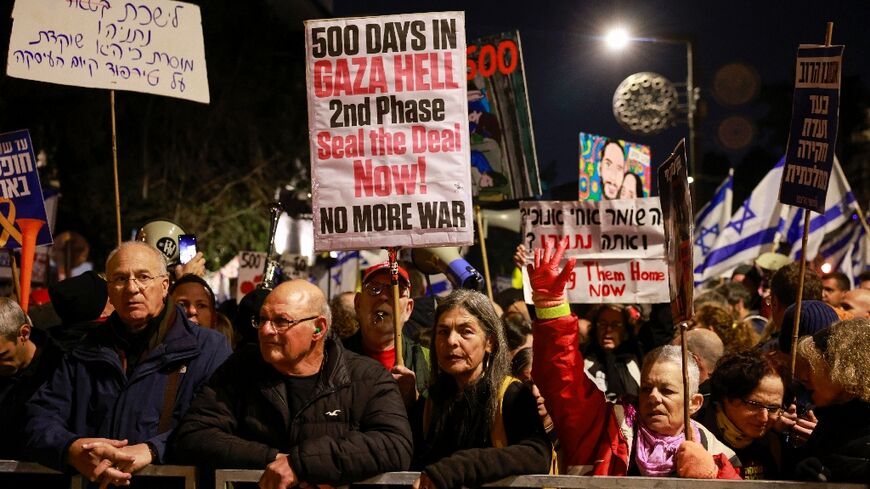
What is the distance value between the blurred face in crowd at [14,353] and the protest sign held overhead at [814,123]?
394 cm

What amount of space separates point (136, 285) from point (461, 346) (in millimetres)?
1446

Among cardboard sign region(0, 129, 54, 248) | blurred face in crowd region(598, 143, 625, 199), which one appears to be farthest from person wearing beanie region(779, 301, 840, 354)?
cardboard sign region(0, 129, 54, 248)

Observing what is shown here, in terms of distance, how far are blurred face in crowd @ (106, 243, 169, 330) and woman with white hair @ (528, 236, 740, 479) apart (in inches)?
66.0

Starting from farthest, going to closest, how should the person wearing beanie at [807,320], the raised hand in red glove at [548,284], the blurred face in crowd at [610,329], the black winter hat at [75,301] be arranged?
the blurred face in crowd at [610,329], the person wearing beanie at [807,320], the black winter hat at [75,301], the raised hand in red glove at [548,284]

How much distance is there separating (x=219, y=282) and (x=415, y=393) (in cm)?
1288

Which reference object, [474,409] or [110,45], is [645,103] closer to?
[110,45]

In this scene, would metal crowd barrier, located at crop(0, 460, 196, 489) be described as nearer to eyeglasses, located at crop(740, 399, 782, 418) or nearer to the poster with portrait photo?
eyeglasses, located at crop(740, 399, 782, 418)

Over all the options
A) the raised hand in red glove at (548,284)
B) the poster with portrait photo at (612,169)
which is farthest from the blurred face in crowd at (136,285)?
the poster with portrait photo at (612,169)

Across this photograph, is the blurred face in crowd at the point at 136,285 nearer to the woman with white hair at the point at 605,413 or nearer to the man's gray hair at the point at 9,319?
the man's gray hair at the point at 9,319

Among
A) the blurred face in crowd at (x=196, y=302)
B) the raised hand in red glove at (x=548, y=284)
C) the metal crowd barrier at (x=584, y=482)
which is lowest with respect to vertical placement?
the metal crowd barrier at (x=584, y=482)

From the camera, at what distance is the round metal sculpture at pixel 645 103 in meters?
16.7

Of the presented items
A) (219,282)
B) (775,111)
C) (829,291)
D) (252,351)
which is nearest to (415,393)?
(252,351)

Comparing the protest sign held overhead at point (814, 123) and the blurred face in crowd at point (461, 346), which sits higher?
the protest sign held overhead at point (814, 123)

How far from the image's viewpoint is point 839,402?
3.95 meters
